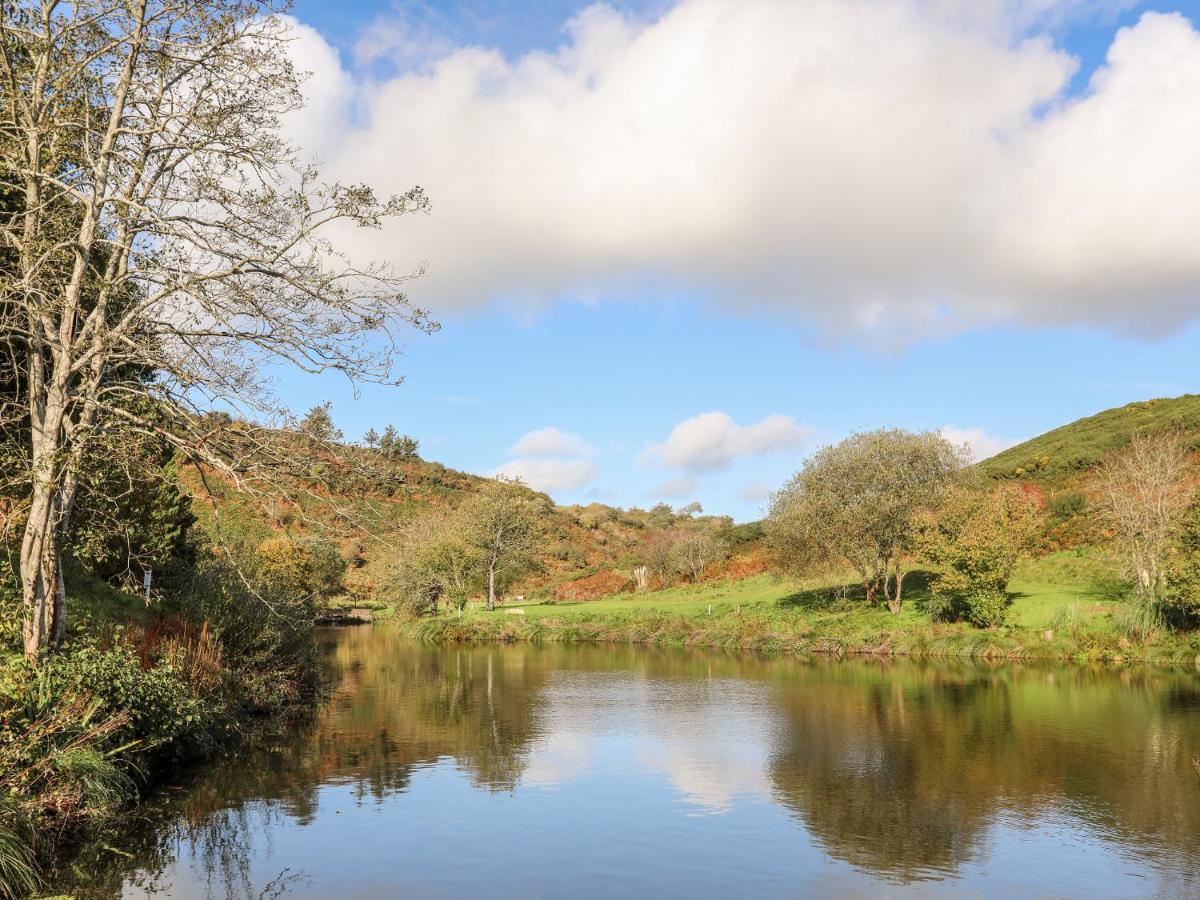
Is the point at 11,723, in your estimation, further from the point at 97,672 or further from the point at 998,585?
the point at 998,585

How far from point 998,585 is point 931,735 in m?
21.1

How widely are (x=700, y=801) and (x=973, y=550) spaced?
92.5 feet

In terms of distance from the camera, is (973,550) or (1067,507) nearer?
(973,550)

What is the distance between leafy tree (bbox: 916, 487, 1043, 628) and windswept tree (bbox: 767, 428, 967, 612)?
1.42 meters

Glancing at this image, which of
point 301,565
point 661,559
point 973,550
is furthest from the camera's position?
point 661,559

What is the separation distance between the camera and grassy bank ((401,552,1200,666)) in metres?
38.6

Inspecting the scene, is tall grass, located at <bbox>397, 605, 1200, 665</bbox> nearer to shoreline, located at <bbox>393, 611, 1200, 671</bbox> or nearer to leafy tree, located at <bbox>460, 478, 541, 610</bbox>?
shoreline, located at <bbox>393, 611, 1200, 671</bbox>

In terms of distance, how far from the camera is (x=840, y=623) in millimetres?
46375

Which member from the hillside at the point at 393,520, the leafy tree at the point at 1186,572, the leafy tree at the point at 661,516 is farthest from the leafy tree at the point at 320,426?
the leafy tree at the point at 661,516

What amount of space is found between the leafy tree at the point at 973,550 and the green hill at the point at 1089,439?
97.0 ft

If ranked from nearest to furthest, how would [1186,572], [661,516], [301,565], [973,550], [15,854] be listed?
[15,854] → [1186,572] → [973,550] → [301,565] → [661,516]

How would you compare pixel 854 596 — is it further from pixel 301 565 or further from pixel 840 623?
pixel 301 565

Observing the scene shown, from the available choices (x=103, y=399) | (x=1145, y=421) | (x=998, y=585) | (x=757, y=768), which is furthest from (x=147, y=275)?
(x=1145, y=421)

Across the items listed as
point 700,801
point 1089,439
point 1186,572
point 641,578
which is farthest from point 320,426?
point 1089,439
